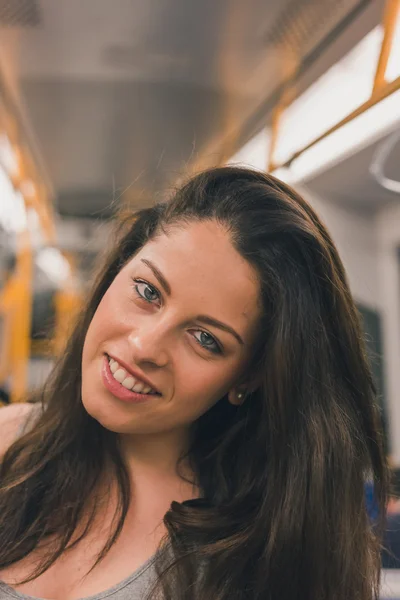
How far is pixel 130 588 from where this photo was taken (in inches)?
39.9

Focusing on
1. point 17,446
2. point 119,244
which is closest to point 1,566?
point 17,446

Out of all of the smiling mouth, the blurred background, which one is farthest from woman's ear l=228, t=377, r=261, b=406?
the blurred background

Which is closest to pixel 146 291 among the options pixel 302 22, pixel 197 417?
pixel 197 417

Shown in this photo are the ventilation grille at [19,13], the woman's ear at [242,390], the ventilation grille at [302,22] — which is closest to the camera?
the woman's ear at [242,390]

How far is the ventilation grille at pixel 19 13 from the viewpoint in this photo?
2018mm

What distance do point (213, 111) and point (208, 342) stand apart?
6.72 ft

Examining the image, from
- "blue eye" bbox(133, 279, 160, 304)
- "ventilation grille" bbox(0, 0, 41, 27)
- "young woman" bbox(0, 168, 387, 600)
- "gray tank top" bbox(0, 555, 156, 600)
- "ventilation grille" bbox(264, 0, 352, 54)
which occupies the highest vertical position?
"ventilation grille" bbox(0, 0, 41, 27)

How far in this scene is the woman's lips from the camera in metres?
1.01

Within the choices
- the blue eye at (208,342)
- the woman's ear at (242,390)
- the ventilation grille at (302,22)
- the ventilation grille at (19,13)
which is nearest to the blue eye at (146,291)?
the blue eye at (208,342)

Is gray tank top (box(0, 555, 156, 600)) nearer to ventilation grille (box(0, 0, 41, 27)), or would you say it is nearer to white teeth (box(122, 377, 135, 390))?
white teeth (box(122, 377, 135, 390))

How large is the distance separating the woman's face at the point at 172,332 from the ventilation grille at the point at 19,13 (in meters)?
1.48

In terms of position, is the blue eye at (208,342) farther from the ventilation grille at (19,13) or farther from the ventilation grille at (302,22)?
the ventilation grille at (19,13)

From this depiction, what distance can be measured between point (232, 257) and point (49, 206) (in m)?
3.55

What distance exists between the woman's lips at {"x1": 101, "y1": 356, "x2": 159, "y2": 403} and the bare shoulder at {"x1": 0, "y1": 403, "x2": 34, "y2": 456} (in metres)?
0.46
